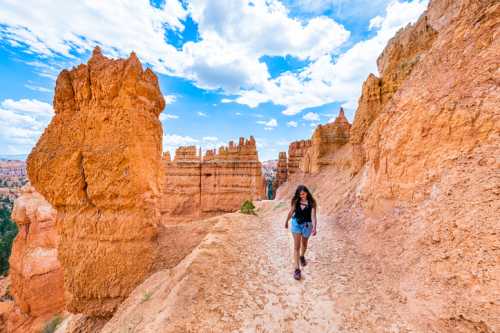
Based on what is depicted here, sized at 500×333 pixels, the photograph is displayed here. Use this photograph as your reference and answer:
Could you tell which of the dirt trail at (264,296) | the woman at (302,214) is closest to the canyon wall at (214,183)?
the dirt trail at (264,296)

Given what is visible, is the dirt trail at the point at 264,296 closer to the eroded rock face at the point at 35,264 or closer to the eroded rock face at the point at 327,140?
the eroded rock face at the point at 327,140

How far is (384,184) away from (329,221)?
2659 millimetres

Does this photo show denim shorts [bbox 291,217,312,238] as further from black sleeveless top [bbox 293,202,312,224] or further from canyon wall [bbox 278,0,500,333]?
canyon wall [bbox 278,0,500,333]

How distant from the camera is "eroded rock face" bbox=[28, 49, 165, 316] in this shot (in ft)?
20.5

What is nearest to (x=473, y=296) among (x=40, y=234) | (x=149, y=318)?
(x=149, y=318)

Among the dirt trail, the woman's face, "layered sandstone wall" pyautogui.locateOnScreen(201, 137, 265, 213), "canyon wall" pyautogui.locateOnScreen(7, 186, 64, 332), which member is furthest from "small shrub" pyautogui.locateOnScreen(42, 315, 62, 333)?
the woman's face

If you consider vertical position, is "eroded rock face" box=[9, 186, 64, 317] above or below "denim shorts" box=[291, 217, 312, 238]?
below

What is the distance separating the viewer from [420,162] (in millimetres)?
5336

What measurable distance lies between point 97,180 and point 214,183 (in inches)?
777

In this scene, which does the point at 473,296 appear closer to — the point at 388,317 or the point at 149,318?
the point at 388,317

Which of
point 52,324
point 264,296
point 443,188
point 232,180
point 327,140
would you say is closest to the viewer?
point 264,296

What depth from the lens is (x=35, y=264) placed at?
15.4 metres

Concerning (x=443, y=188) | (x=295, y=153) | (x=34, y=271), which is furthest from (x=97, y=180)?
(x=295, y=153)

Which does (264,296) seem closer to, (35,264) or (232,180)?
(35,264)
